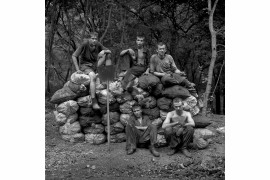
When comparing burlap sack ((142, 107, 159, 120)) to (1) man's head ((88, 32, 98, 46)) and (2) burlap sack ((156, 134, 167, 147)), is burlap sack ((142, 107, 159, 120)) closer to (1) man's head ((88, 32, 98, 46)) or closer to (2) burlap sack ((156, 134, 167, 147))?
(2) burlap sack ((156, 134, 167, 147))

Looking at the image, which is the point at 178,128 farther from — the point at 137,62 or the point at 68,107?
the point at 68,107

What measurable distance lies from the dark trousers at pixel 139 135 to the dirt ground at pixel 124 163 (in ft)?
0.63

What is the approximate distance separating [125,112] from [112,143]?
0.72 metres

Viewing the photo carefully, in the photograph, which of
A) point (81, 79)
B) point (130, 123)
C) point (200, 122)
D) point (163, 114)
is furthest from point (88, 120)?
point (200, 122)

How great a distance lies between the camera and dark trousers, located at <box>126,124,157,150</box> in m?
4.64

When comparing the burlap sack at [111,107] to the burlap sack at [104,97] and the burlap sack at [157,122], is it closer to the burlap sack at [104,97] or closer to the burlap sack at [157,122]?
the burlap sack at [104,97]

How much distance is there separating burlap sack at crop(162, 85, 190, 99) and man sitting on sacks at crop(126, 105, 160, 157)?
2.13ft

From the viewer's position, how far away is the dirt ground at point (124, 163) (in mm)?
4078

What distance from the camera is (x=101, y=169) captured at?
4238mm

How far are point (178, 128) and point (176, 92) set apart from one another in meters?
0.74

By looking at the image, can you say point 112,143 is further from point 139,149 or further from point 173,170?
point 173,170

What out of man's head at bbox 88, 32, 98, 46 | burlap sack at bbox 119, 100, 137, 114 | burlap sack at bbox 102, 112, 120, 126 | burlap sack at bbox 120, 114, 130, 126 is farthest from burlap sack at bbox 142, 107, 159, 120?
man's head at bbox 88, 32, 98, 46

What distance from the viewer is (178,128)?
4.57 meters

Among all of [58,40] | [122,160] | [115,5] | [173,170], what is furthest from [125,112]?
[58,40]
